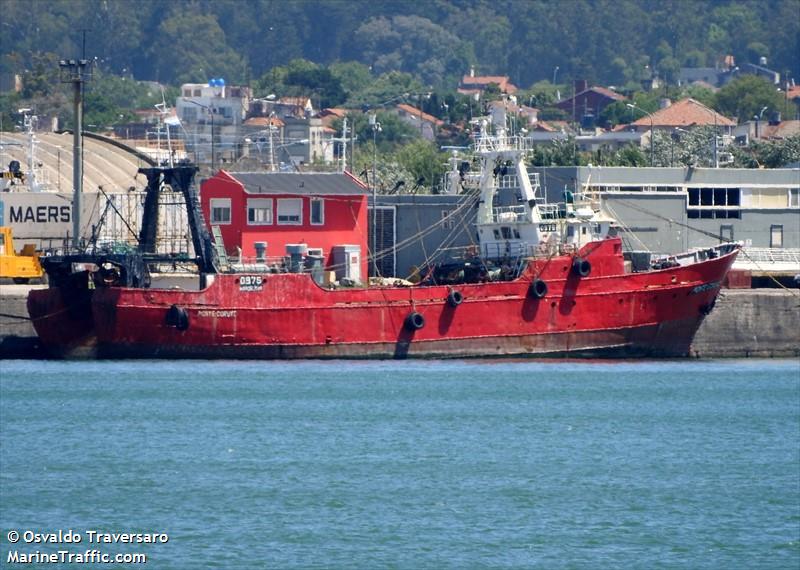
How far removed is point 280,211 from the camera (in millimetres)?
52656

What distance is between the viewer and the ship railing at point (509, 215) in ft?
162

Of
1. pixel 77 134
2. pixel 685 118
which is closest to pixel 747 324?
pixel 77 134

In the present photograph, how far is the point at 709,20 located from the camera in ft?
611

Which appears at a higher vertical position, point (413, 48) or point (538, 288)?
point (413, 48)

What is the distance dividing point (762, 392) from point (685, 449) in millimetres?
8380

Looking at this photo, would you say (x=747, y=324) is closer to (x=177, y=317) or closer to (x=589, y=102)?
(x=177, y=317)

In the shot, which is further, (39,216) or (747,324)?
(39,216)

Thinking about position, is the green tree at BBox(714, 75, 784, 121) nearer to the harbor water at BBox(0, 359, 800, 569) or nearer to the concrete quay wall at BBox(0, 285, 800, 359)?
the concrete quay wall at BBox(0, 285, 800, 359)

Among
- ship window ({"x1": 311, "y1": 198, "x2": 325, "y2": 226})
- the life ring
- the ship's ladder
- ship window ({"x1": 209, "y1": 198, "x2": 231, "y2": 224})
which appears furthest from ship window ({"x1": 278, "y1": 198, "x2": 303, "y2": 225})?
the life ring

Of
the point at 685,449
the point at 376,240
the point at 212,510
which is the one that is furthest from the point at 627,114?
the point at 212,510

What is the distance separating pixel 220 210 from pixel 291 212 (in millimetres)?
1937

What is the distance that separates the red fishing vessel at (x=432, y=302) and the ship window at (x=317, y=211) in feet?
15.1

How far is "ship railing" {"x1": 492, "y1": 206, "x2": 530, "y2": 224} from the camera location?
162 feet

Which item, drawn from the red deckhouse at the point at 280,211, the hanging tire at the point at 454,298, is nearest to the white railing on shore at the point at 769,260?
the hanging tire at the point at 454,298
